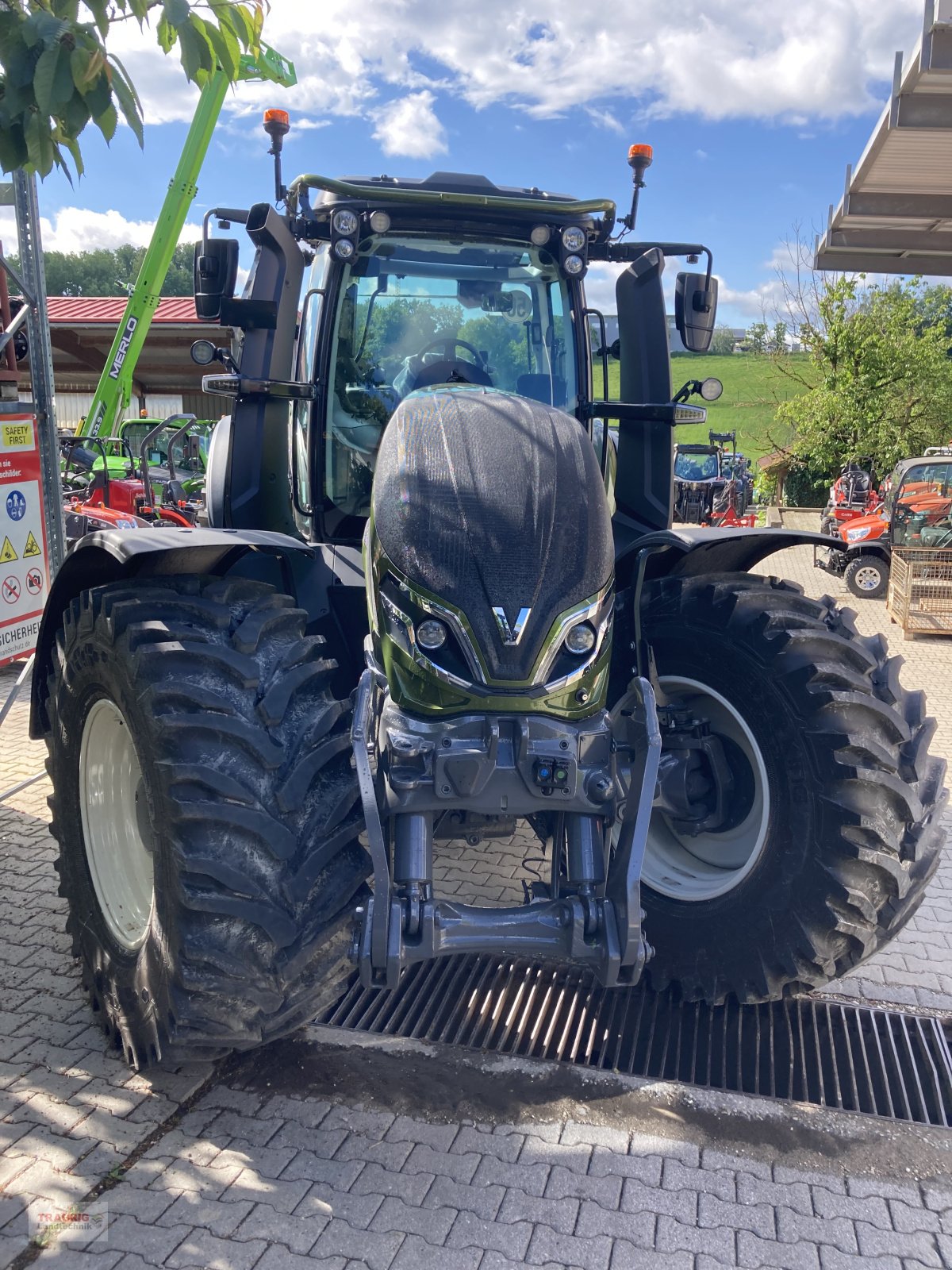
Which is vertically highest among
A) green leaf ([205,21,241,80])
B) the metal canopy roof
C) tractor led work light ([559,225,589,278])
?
the metal canopy roof

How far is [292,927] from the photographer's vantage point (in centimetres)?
262

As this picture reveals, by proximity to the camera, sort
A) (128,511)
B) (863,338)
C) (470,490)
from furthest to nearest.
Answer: (863,338) → (128,511) → (470,490)

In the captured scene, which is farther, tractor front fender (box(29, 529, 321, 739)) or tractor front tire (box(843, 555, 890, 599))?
tractor front tire (box(843, 555, 890, 599))

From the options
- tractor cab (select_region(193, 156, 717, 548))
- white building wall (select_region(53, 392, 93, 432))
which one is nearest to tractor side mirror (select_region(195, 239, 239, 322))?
tractor cab (select_region(193, 156, 717, 548))

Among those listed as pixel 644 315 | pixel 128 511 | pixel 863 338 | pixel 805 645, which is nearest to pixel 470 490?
pixel 805 645

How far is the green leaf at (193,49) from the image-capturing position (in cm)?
261

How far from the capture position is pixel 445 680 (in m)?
2.64

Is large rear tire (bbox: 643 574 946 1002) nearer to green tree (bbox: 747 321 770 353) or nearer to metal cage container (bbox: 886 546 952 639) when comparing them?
metal cage container (bbox: 886 546 952 639)

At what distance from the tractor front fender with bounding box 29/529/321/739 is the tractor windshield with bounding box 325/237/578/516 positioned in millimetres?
388

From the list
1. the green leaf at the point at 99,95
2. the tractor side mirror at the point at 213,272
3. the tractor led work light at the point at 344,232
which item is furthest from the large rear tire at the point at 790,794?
the green leaf at the point at 99,95

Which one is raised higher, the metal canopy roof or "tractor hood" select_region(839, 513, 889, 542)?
the metal canopy roof

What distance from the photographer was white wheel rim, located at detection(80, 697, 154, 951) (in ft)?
11.0

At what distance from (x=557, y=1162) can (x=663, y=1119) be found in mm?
378

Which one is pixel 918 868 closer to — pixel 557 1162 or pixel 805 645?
pixel 805 645
